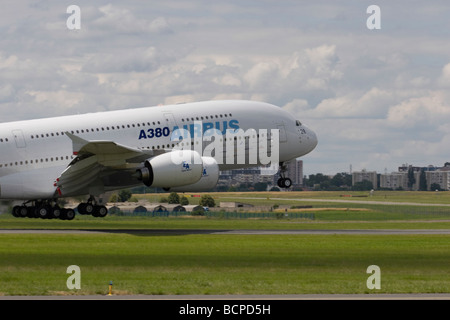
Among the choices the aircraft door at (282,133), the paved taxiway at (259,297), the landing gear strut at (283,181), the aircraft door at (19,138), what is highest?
the aircraft door at (282,133)

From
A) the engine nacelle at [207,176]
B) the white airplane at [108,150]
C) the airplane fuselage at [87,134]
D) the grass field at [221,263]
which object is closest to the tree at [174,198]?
the white airplane at [108,150]

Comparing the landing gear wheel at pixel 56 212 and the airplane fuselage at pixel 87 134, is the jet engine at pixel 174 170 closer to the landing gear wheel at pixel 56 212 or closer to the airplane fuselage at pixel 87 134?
the airplane fuselage at pixel 87 134

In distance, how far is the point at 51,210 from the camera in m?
63.5

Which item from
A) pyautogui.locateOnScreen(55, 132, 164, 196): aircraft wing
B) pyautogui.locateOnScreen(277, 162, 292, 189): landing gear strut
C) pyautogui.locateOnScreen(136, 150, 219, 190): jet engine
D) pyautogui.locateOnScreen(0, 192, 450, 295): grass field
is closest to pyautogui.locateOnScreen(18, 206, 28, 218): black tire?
pyautogui.locateOnScreen(55, 132, 164, 196): aircraft wing

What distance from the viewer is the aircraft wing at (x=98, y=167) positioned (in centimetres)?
5644

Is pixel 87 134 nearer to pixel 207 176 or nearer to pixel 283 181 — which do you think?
pixel 207 176

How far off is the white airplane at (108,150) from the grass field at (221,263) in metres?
5.77

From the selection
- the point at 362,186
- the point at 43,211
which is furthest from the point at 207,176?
the point at 362,186

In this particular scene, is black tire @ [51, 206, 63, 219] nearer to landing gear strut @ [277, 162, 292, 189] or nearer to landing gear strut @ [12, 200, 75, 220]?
landing gear strut @ [12, 200, 75, 220]

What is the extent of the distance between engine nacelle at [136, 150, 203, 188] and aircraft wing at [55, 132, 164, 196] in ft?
6.33

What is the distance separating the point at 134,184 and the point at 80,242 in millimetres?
13972

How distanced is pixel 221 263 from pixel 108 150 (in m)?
19.9

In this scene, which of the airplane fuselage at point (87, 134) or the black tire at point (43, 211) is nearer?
the airplane fuselage at point (87, 134)

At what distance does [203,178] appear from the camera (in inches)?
2263
